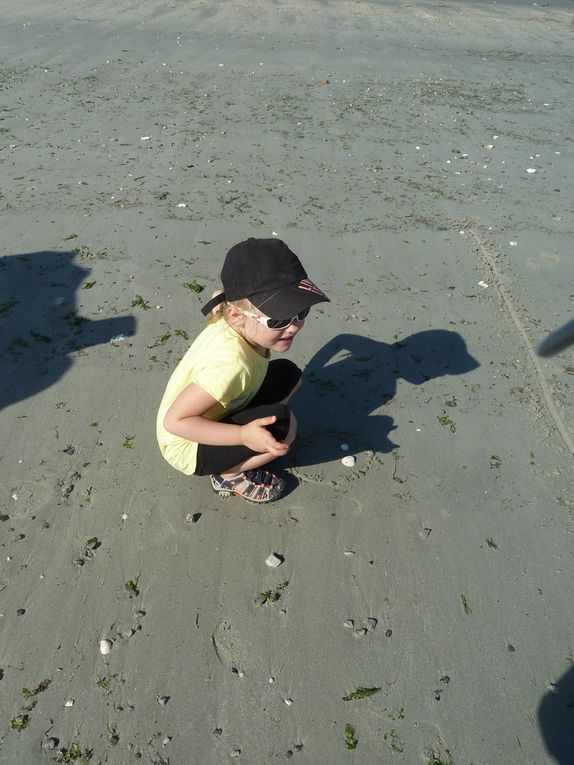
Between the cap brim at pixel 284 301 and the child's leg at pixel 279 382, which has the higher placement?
the cap brim at pixel 284 301

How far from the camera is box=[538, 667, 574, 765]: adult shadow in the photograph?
92.0 inches

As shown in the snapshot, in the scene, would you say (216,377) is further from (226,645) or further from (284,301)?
(226,645)

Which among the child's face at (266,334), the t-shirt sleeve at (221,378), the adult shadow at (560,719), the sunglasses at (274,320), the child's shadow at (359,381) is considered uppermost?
the sunglasses at (274,320)

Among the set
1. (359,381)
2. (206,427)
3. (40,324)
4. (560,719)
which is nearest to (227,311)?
(206,427)

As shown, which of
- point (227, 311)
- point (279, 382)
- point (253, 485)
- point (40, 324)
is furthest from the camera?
point (40, 324)

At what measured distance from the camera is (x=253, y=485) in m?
3.13

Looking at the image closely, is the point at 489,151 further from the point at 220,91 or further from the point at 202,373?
the point at 202,373

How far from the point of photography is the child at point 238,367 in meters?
2.66

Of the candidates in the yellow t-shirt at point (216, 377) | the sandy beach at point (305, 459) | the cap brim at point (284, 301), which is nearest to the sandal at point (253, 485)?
the sandy beach at point (305, 459)

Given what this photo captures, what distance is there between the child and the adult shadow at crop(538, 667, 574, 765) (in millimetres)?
1486

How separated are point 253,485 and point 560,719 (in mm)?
1643

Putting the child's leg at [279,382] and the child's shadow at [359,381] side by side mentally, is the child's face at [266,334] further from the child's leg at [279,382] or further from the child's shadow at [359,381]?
the child's shadow at [359,381]

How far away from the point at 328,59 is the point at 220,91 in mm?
2729

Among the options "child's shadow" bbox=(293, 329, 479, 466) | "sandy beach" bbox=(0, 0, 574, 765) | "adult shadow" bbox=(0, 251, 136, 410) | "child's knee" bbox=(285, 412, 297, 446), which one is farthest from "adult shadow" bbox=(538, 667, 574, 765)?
"adult shadow" bbox=(0, 251, 136, 410)
